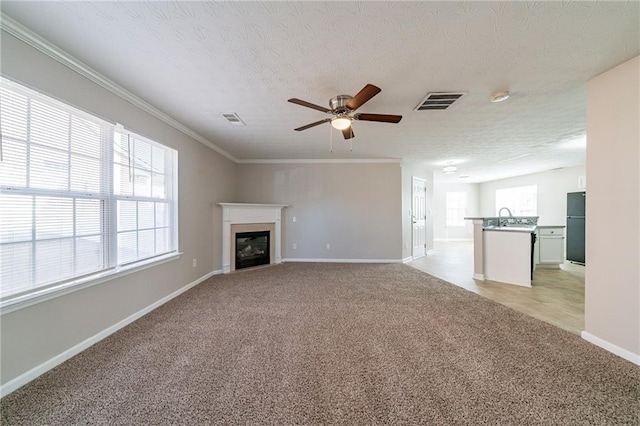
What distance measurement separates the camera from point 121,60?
73.6 inches

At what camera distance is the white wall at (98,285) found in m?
1.53

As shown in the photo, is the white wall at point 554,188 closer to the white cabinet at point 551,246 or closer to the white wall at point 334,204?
the white cabinet at point 551,246

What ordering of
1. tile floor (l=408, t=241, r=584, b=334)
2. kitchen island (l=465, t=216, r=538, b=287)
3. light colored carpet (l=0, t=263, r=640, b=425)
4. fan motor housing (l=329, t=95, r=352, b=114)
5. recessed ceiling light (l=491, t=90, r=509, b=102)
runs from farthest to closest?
1. kitchen island (l=465, t=216, r=538, b=287)
2. tile floor (l=408, t=241, r=584, b=334)
3. recessed ceiling light (l=491, t=90, r=509, b=102)
4. fan motor housing (l=329, t=95, r=352, b=114)
5. light colored carpet (l=0, t=263, r=640, b=425)

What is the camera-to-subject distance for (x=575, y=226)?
523cm

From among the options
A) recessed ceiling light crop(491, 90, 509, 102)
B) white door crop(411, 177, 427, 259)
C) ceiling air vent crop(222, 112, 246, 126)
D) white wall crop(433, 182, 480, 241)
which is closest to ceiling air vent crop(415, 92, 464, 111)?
recessed ceiling light crop(491, 90, 509, 102)

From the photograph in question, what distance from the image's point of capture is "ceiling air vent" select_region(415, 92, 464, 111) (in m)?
2.35

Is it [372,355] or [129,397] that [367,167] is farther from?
[129,397]

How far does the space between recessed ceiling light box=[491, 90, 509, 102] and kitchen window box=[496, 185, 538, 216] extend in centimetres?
655

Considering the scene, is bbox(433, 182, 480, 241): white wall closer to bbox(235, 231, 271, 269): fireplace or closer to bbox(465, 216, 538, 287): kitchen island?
bbox(465, 216, 538, 287): kitchen island

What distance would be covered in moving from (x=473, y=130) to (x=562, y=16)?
215 centimetres

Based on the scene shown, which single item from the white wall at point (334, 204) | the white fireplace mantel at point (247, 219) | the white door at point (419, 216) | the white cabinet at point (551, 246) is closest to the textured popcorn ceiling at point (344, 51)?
the white fireplace mantel at point (247, 219)

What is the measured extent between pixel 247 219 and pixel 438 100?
12.9 ft

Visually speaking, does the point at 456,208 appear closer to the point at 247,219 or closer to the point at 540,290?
the point at 540,290

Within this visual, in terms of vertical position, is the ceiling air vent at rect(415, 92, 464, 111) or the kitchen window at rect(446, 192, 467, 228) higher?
the ceiling air vent at rect(415, 92, 464, 111)
